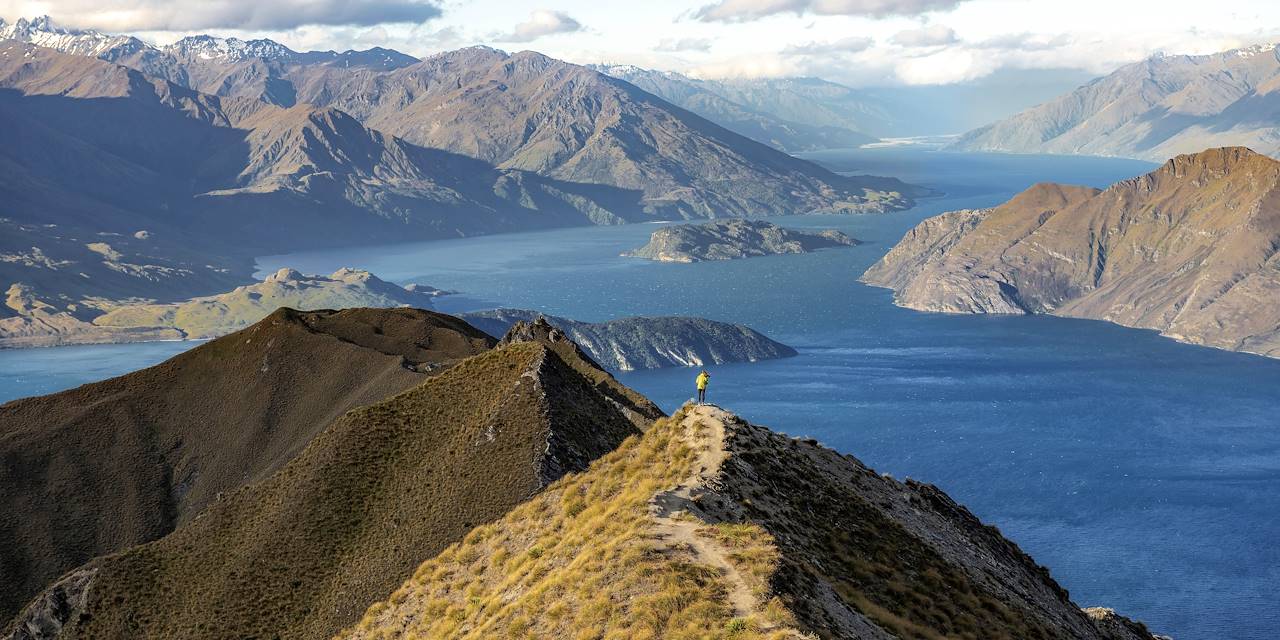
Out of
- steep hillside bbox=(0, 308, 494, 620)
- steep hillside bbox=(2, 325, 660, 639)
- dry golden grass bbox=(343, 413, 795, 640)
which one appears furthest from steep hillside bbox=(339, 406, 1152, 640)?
steep hillside bbox=(0, 308, 494, 620)

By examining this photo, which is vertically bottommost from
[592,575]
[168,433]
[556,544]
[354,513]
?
[168,433]

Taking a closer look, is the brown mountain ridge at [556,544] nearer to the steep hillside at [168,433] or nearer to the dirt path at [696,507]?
the dirt path at [696,507]

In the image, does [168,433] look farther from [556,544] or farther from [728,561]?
[728,561]

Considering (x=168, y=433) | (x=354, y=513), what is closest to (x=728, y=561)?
(x=354, y=513)

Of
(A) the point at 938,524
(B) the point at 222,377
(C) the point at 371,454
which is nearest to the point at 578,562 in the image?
(A) the point at 938,524

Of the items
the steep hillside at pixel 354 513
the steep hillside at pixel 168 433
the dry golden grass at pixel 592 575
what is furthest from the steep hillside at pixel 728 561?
the steep hillside at pixel 168 433

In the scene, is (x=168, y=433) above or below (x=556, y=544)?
below

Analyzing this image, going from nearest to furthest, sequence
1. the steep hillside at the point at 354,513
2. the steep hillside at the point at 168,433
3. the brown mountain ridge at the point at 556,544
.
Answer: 1. the brown mountain ridge at the point at 556,544
2. the steep hillside at the point at 354,513
3. the steep hillside at the point at 168,433
